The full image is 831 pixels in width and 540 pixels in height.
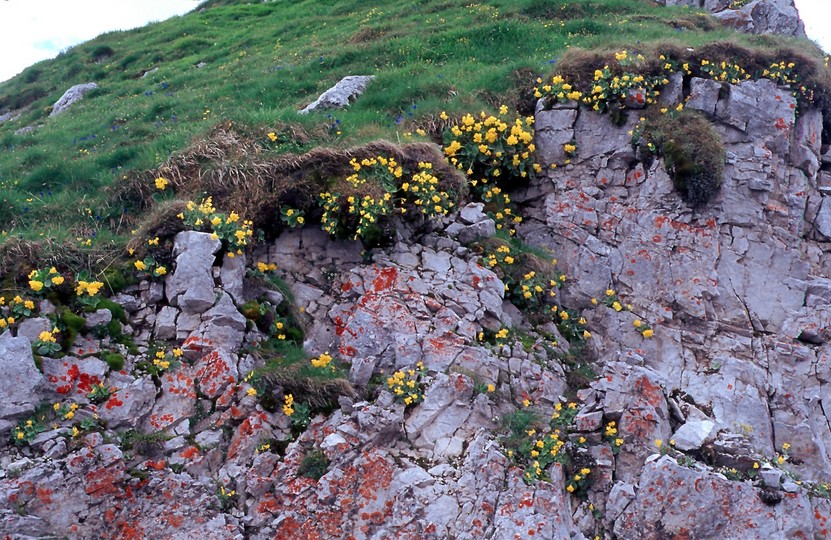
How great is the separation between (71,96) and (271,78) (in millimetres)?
6743

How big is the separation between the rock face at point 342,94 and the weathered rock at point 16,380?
6.39m

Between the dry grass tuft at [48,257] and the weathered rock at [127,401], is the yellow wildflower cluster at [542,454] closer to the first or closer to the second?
the weathered rock at [127,401]

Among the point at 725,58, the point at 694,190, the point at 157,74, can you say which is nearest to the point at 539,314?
the point at 694,190

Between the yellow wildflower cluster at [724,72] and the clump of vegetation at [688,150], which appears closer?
the clump of vegetation at [688,150]

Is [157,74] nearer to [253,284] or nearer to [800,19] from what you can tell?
[253,284]

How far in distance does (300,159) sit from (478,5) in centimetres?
1117

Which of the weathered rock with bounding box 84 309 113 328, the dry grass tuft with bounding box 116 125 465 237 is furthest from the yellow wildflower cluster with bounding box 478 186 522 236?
the weathered rock with bounding box 84 309 113 328

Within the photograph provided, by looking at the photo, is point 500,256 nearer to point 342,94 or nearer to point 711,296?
point 711,296

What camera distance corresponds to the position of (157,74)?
781 inches

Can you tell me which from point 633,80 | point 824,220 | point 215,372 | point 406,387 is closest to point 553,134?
point 633,80

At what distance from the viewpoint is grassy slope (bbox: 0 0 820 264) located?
1150 cm

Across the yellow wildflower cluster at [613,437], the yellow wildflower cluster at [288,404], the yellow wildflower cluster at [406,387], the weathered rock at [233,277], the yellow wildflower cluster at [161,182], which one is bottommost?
the yellow wildflower cluster at [613,437]

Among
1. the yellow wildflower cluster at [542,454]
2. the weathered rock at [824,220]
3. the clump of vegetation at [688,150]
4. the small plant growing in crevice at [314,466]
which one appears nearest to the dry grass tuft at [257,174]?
the clump of vegetation at [688,150]

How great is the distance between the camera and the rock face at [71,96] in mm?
19125
